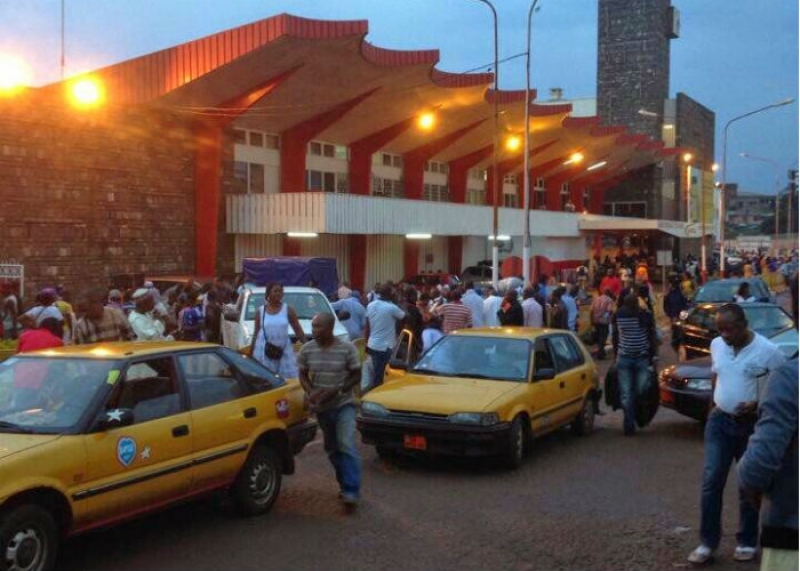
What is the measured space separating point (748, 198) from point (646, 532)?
642 ft

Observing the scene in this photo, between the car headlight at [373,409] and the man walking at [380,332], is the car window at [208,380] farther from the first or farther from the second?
the man walking at [380,332]

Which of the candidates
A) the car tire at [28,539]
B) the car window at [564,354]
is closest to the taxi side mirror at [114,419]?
the car tire at [28,539]

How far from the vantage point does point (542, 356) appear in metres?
9.55

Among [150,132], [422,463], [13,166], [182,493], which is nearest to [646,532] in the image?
[422,463]

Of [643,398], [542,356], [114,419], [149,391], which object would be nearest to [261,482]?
[149,391]

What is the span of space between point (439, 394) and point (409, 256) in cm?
3093

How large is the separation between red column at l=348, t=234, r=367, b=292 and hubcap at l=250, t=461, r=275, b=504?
28.9 metres

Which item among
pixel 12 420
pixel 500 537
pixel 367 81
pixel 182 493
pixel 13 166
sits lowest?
pixel 500 537

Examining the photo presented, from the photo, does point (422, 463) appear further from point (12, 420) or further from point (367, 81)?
point (367, 81)

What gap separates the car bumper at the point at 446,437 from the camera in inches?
319

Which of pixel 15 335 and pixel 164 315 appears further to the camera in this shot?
pixel 15 335

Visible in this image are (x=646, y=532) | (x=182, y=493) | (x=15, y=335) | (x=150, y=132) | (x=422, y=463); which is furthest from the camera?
(x=150, y=132)

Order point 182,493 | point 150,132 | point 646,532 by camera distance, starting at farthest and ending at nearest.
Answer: point 150,132 < point 646,532 < point 182,493

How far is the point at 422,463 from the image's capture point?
8859 millimetres
